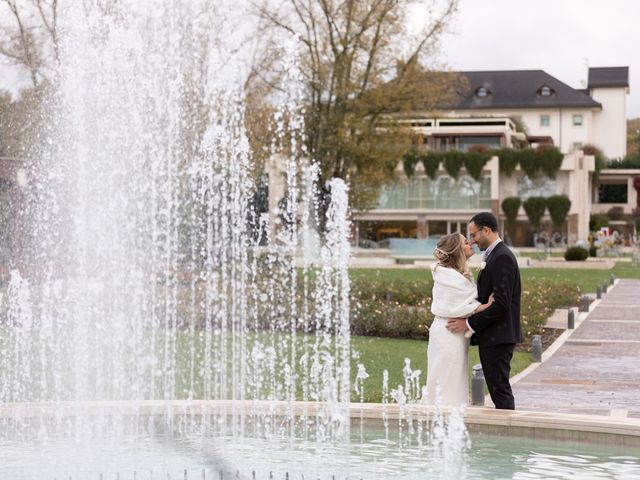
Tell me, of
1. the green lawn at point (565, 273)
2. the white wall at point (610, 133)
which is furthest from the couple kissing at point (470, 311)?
the white wall at point (610, 133)

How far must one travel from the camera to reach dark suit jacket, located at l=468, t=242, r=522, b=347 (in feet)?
27.8

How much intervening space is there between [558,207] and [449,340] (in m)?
66.4

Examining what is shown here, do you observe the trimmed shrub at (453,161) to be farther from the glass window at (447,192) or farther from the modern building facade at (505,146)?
the glass window at (447,192)

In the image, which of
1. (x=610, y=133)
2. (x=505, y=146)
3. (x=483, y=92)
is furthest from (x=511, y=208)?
(x=610, y=133)

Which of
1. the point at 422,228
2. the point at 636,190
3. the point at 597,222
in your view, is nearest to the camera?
the point at 422,228

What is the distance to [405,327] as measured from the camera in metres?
19.5

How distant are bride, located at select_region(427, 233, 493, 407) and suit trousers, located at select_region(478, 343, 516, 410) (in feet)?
0.57

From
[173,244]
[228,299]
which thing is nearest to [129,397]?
[228,299]

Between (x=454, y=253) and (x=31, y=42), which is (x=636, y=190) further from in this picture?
(x=454, y=253)

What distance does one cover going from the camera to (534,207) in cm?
7388

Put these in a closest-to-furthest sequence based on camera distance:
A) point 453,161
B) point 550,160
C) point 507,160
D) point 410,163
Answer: point 410,163
point 550,160
point 453,161
point 507,160

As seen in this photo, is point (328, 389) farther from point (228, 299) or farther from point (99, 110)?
point (228, 299)

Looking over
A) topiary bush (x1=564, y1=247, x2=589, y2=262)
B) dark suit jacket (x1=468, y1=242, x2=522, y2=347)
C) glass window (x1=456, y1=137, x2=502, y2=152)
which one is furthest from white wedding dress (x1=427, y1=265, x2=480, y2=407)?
glass window (x1=456, y1=137, x2=502, y2=152)

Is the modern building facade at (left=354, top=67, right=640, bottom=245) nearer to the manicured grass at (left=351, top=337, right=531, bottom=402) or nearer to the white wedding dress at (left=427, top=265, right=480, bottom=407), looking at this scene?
the manicured grass at (left=351, top=337, right=531, bottom=402)
